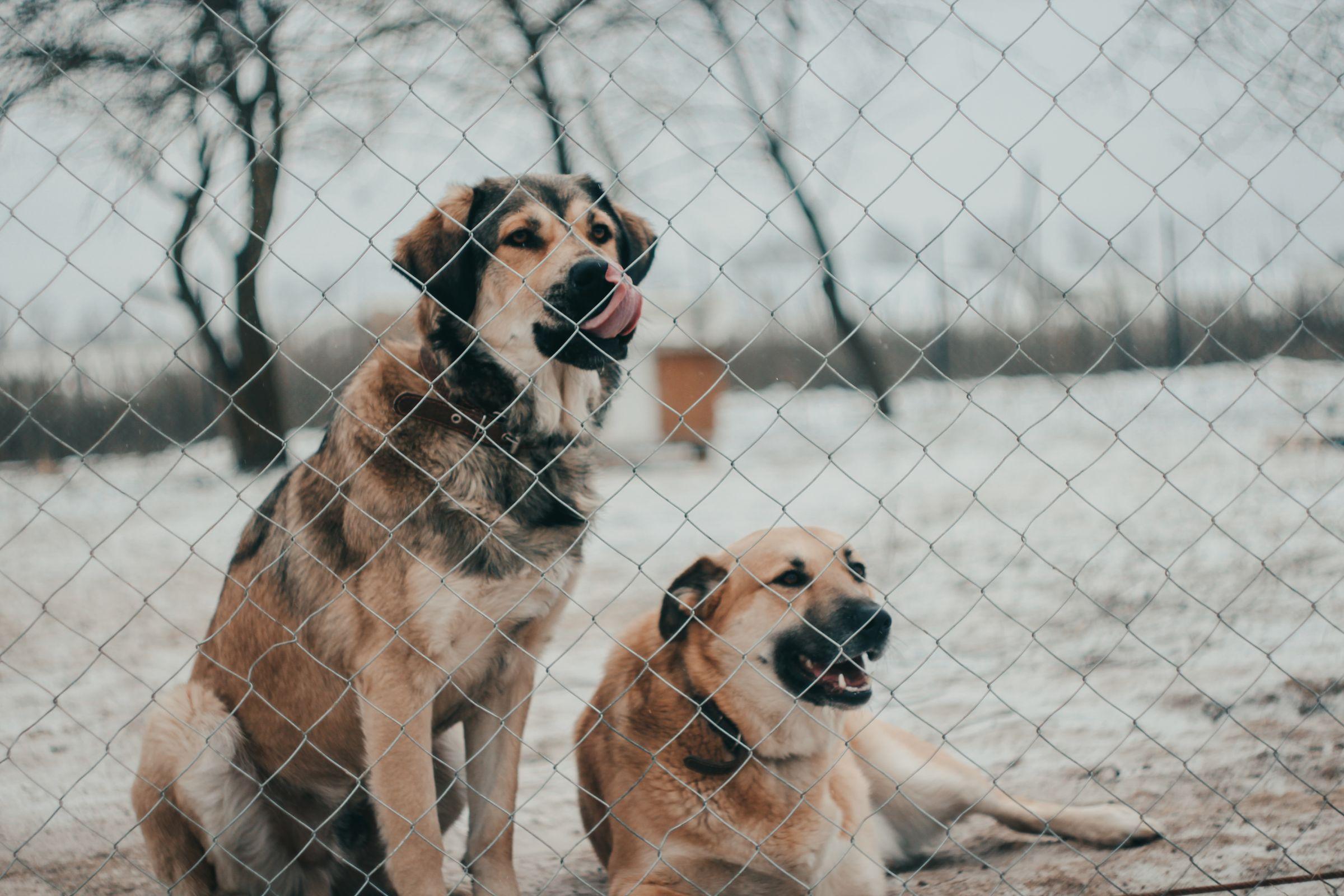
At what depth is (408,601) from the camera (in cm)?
227

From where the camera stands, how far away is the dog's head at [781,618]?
2.73 m

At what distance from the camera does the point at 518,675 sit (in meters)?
2.50

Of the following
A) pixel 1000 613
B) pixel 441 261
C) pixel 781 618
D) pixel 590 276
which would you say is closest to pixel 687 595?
pixel 781 618

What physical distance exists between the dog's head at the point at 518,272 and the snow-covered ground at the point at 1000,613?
1.61ft

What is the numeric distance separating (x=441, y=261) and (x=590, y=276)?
44 cm

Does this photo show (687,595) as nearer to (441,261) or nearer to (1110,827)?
(441,261)

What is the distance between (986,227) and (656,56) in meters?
6.38

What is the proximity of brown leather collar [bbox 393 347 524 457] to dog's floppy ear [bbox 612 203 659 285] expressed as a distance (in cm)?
68

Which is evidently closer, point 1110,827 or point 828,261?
point 1110,827

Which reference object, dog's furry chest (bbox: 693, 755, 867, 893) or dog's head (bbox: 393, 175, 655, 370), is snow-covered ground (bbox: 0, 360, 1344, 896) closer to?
dog's furry chest (bbox: 693, 755, 867, 893)

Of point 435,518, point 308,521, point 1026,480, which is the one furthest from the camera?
point 1026,480

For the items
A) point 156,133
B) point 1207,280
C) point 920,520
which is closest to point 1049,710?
point 920,520

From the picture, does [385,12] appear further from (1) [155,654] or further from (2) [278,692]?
(2) [278,692]

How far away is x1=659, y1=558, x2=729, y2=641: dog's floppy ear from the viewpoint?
2750mm
